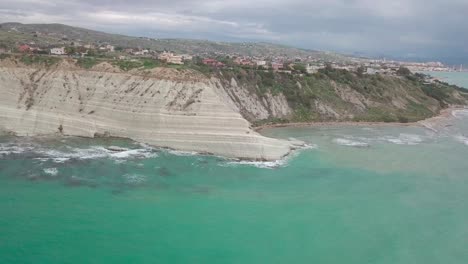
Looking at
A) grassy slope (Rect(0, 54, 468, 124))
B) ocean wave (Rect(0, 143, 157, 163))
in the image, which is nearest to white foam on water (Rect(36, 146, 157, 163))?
ocean wave (Rect(0, 143, 157, 163))

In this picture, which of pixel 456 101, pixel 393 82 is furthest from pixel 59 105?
pixel 456 101

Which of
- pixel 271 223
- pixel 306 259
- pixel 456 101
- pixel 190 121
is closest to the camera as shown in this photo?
pixel 306 259

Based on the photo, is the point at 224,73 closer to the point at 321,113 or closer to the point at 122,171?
the point at 321,113

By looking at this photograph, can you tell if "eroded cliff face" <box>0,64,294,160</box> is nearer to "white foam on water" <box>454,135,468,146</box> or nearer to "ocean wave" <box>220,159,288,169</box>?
"ocean wave" <box>220,159,288,169</box>

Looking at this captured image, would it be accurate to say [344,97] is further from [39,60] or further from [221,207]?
[221,207]

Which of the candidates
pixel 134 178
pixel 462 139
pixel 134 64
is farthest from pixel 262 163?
pixel 462 139

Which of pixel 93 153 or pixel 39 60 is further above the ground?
pixel 39 60
